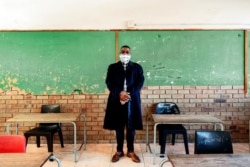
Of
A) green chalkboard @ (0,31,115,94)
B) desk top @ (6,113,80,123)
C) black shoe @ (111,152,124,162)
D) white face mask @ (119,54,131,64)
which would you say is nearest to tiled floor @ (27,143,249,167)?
black shoe @ (111,152,124,162)

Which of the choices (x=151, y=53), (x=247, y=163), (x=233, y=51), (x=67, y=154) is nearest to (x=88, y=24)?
(x=151, y=53)

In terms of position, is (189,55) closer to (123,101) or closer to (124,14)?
(124,14)

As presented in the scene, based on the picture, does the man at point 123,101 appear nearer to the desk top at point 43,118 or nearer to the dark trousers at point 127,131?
the dark trousers at point 127,131

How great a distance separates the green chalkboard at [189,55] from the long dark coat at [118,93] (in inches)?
32.7

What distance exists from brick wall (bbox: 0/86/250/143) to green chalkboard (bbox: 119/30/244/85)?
15 cm

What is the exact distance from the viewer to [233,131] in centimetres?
538

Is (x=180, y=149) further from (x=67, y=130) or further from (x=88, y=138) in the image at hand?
(x=67, y=130)

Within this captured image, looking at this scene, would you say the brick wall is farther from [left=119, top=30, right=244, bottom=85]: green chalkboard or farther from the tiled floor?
the tiled floor

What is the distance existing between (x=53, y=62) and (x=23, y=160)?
3.23 metres

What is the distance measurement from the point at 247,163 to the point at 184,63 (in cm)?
324

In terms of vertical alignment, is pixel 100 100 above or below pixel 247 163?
above

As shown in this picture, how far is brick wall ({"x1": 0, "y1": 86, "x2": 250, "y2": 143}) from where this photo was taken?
5320 mm

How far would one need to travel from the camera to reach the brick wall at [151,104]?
5.32 metres

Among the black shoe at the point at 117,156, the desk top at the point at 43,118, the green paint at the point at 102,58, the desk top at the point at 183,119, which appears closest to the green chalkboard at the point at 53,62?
the green paint at the point at 102,58
